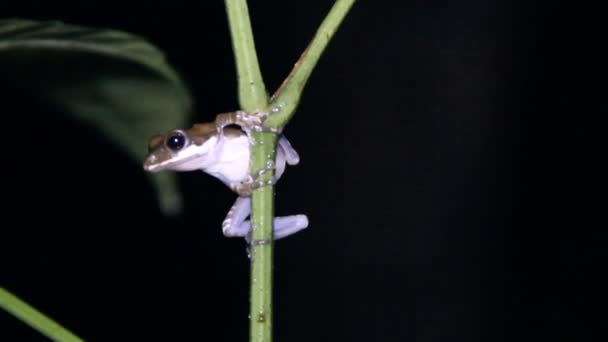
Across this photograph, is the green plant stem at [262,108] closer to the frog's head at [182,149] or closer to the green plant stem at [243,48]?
the green plant stem at [243,48]

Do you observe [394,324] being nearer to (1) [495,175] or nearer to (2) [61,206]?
(1) [495,175]

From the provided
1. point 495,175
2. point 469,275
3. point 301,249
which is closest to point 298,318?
point 301,249

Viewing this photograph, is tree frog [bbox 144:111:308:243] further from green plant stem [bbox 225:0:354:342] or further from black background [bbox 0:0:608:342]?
black background [bbox 0:0:608:342]

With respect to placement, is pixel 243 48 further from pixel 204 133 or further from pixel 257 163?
pixel 204 133

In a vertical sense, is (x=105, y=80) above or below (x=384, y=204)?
below

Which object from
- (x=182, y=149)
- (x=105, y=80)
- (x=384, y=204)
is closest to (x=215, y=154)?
(x=182, y=149)
